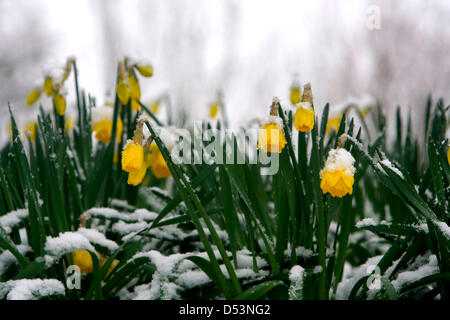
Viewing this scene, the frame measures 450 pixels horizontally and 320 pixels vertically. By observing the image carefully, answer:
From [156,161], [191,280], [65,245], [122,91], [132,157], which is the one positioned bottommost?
[191,280]

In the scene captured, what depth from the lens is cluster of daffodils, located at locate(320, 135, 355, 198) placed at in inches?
36.8

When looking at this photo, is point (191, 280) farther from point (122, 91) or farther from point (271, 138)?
point (122, 91)

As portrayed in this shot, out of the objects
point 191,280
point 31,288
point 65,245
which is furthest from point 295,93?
point 31,288

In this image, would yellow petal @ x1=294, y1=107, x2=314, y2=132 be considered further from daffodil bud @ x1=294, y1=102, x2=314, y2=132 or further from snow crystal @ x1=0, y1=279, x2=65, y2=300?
snow crystal @ x1=0, y1=279, x2=65, y2=300

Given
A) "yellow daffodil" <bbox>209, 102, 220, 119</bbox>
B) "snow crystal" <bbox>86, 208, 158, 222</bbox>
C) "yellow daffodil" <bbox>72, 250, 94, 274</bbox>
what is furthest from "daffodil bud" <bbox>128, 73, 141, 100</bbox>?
"yellow daffodil" <bbox>209, 102, 220, 119</bbox>

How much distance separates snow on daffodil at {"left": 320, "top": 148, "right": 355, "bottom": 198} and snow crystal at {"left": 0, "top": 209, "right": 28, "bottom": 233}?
2.57 ft

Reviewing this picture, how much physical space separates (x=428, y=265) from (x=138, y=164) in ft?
2.23

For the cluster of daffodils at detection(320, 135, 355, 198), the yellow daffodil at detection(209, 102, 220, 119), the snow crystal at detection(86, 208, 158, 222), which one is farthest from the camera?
the yellow daffodil at detection(209, 102, 220, 119)

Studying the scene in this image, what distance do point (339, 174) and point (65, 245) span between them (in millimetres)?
628

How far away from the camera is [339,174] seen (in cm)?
93

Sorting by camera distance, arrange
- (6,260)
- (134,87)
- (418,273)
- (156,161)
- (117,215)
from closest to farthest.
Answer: (418,273) < (6,260) < (117,215) < (156,161) < (134,87)

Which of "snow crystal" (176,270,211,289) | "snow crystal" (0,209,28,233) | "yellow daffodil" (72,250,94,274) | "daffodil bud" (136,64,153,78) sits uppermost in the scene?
"daffodil bud" (136,64,153,78)

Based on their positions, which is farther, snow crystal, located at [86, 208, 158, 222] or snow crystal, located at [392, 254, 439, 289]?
snow crystal, located at [86, 208, 158, 222]

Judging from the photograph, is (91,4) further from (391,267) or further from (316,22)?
(391,267)
